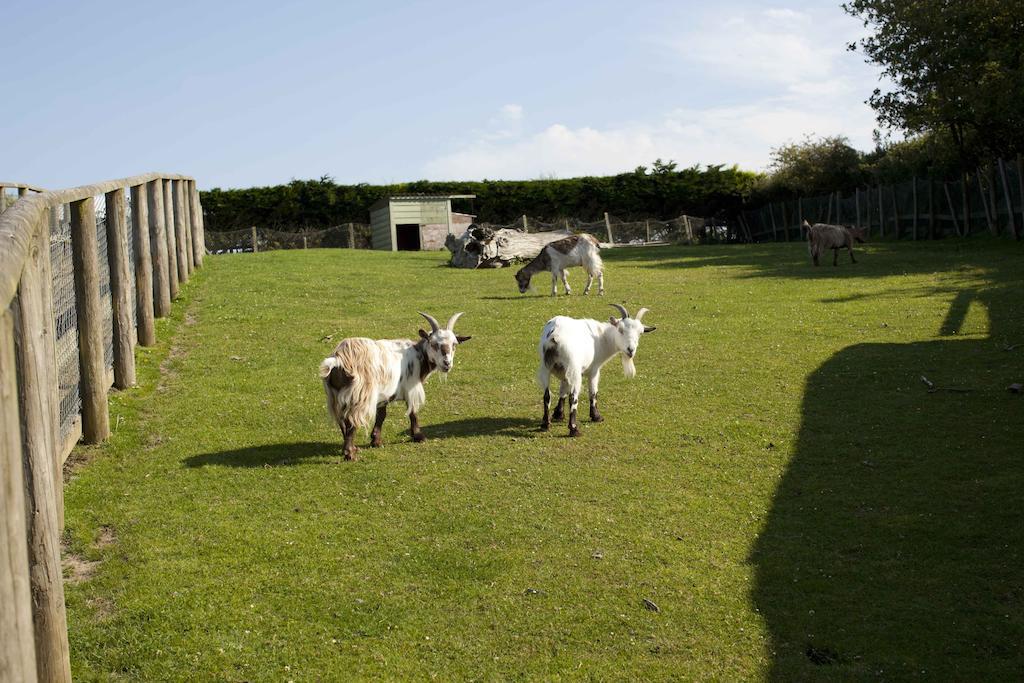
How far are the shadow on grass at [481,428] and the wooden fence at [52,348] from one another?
328cm

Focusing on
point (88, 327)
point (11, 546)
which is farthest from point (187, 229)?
point (11, 546)

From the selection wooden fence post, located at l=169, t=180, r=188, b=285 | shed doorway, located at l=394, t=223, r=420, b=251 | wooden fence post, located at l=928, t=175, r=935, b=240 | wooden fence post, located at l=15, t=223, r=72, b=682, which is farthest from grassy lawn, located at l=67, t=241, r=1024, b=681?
shed doorway, located at l=394, t=223, r=420, b=251

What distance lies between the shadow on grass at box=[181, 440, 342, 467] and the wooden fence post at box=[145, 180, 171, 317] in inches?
266

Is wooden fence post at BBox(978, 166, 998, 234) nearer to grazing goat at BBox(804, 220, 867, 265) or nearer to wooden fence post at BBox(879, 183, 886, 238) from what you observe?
wooden fence post at BBox(879, 183, 886, 238)

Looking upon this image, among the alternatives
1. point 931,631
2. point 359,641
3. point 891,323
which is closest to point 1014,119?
point 891,323

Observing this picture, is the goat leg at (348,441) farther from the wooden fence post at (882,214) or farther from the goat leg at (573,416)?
the wooden fence post at (882,214)

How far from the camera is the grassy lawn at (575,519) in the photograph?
564 centimetres

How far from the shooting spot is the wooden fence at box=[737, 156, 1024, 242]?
2706 cm

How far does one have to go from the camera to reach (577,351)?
10.2m

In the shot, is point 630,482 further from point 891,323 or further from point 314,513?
point 891,323

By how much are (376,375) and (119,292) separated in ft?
11.9

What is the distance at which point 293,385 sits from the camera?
12047mm

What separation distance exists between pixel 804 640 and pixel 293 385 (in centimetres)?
780

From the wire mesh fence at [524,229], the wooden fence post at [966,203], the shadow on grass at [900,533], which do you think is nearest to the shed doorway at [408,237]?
the wire mesh fence at [524,229]
